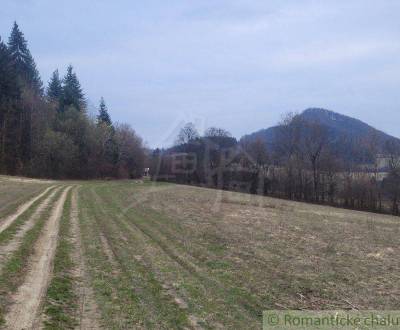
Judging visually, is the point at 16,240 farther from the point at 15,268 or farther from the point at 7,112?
the point at 7,112

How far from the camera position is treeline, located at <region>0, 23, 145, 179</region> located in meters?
73.4

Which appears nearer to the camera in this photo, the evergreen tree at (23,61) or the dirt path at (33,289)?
the dirt path at (33,289)

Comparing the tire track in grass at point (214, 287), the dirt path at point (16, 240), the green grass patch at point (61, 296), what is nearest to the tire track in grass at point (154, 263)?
the tire track in grass at point (214, 287)

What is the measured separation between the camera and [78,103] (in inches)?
3728

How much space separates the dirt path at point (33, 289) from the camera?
23.6 feet

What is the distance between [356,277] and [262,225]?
38.8 ft

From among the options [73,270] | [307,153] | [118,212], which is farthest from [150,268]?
[307,153]

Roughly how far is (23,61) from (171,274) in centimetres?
8251

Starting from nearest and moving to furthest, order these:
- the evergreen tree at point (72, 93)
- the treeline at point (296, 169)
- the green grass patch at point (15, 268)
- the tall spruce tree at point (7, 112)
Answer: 1. the green grass patch at point (15, 268)
2. the tall spruce tree at point (7, 112)
3. the treeline at point (296, 169)
4. the evergreen tree at point (72, 93)

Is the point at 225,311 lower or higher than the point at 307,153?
lower

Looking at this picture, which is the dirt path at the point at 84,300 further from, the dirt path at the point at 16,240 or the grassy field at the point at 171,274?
the dirt path at the point at 16,240

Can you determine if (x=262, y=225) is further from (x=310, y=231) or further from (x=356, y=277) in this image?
(x=356, y=277)

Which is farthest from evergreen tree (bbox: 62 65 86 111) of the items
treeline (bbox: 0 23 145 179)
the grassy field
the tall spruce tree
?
the grassy field

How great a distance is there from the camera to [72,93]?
9462cm
